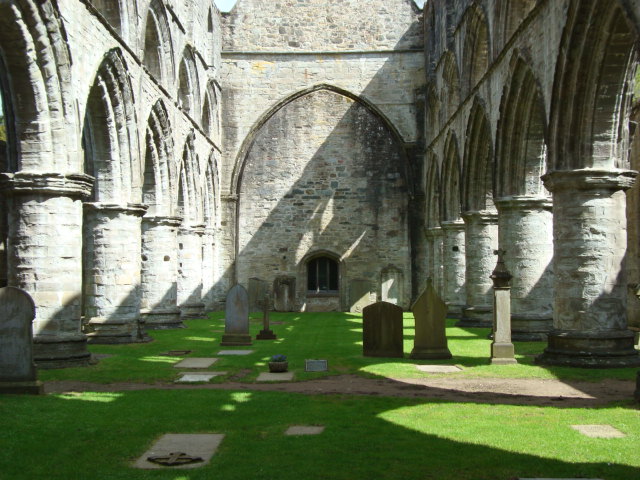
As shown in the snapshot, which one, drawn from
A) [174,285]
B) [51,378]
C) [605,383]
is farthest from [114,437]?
[174,285]

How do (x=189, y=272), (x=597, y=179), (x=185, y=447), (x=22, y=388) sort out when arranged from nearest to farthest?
1. (x=185, y=447)
2. (x=22, y=388)
3. (x=597, y=179)
4. (x=189, y=272)

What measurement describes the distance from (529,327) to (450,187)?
873cm

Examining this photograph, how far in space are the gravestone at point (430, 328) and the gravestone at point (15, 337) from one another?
5.72 metres

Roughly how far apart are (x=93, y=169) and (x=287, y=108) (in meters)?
13.7

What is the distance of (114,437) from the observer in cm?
643

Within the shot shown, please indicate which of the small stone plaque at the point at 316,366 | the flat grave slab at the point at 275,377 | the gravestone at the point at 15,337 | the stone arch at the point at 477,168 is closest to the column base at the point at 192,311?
the stone arch at the point at 477,168

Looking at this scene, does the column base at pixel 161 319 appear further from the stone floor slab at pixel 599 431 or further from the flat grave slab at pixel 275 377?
the stone floor slab at pixel 599 431

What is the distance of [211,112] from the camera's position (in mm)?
25078

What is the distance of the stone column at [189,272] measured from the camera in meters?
21.9

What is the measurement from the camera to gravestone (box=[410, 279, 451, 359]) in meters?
11.8

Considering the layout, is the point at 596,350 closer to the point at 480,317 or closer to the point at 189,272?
the point at 480,317

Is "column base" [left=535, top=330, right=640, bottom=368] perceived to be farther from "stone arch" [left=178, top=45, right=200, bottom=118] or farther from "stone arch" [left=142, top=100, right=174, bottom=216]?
"stone arch" [left=178, top=45, right=200, bottom=118]

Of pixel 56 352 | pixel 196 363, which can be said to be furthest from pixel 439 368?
pixel 56 352

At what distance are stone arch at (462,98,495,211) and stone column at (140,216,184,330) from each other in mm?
6958
